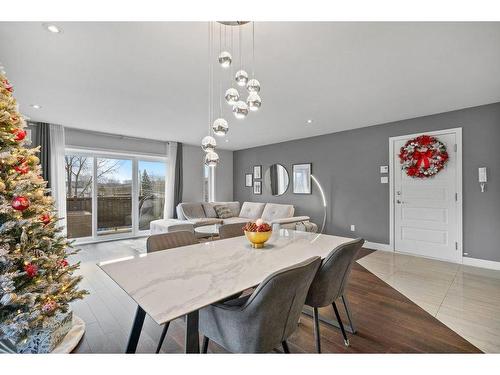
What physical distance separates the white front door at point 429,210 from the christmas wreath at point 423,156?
0.09 m

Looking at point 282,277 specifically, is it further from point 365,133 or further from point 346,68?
point 365,133

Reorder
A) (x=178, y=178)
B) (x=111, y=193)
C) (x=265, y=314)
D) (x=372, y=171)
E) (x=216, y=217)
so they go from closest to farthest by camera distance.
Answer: (x=265, y=314) → (x=372, y=171) → (x=111, y=193) → (x=216, y=217) → (x=178, y=178)

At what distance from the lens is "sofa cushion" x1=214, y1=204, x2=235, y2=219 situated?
19.9 ft

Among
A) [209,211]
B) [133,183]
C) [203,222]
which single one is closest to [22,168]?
[203,222]

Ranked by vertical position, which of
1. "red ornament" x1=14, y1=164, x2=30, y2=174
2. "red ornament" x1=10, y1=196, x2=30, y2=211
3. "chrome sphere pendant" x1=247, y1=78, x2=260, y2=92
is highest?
"chrome sphere pendant" x1=247, y1=78, x2=260, y2=92

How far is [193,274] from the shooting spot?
1333 millimetres

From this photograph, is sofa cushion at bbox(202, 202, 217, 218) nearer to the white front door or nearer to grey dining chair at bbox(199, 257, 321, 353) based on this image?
the white front door

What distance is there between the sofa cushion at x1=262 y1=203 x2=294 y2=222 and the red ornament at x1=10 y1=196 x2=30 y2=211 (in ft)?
14.3

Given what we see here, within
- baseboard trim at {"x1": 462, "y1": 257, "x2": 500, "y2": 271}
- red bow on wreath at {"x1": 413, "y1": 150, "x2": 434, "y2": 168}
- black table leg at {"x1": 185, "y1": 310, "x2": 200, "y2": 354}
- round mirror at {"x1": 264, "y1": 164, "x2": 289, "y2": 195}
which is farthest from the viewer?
round mirror at {"x1": 264, "y1": 164, "x2": 289, "y2": 195}

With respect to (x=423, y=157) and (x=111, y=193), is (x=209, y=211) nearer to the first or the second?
(x=111, y=193)

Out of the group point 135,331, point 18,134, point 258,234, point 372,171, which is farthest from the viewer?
point 372,171

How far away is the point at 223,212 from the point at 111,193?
8.39ft

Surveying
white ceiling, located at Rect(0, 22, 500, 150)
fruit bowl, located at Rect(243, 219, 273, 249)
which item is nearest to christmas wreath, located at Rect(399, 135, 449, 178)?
white ceiling, located at Rect(0, 22, 500, 150)

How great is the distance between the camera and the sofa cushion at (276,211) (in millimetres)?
5430
